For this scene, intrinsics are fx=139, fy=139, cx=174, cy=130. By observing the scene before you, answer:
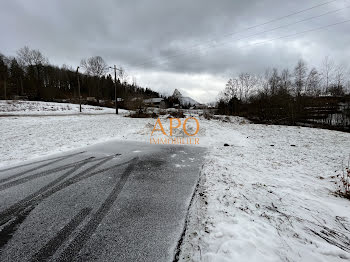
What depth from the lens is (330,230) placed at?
201cm

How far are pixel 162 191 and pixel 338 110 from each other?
24375mm

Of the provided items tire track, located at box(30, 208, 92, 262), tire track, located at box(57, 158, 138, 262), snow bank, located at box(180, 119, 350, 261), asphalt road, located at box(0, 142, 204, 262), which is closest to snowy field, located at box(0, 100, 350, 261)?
snow bank, located at box(180, 119, 350, 261)

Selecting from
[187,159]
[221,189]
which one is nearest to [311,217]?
[221,189]

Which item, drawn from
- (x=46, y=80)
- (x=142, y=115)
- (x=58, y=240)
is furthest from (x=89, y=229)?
(x=46, y=80)

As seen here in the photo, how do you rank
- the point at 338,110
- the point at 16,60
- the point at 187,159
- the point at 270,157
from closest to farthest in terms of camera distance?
the point at 187,159 < the point at 270,157 < the point at 338,110 < the point at 16,60

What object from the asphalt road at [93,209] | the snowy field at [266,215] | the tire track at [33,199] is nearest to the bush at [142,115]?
the snowy field at [266,215]

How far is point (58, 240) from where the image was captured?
1726 millimetres

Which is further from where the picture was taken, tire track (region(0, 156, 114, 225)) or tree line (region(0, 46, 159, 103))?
tree line (region(0, 46, 159, 103))

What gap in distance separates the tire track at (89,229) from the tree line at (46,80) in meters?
28.1

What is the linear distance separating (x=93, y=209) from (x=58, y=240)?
1.98ft

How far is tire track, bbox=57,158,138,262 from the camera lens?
1.56m

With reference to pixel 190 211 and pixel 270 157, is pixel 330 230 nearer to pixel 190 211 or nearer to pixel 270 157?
pixel 190 211

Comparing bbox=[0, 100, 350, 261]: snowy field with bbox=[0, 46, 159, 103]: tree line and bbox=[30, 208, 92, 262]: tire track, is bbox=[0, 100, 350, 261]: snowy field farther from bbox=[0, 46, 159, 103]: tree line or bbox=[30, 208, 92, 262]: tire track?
bbox=[0, 46, 159, 103]: tree line

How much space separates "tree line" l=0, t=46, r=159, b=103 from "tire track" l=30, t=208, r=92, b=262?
28.6 metres
